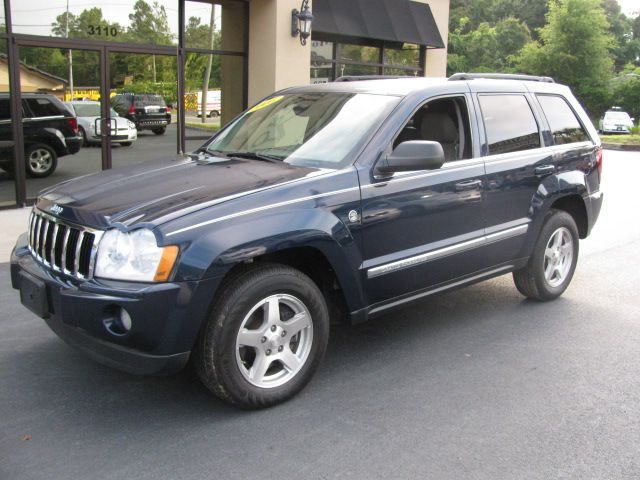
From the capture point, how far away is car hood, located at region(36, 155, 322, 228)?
339 centimetres

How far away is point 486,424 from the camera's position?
11.5 ft

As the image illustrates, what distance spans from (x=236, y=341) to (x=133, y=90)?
329 inches

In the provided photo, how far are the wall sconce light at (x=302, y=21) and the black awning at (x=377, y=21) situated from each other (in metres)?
0.67

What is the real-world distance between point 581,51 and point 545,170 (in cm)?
4639

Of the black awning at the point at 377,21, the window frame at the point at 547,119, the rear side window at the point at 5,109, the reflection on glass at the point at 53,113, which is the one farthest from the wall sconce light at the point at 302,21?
the window frame at the point at 547,119

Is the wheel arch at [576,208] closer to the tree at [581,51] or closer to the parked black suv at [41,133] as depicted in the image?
the parked black suv at [41,133]

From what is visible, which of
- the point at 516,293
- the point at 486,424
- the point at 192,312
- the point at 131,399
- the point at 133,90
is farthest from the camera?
the point at 133,90

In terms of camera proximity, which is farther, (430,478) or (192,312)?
(192,312)

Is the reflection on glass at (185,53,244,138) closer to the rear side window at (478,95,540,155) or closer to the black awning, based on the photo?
the black awning

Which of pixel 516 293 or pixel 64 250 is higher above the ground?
pixel 64 250

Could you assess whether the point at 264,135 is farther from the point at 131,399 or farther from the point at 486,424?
the point at 486,424

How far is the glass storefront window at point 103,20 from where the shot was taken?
958 cm

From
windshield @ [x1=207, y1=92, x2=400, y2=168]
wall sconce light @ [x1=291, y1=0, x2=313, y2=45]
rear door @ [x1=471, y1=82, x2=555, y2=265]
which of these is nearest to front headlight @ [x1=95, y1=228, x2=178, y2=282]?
windshield @ [x1=207, y1=92, x2=400, y2=168]

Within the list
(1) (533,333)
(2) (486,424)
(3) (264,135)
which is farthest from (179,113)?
(2) (486,424)
